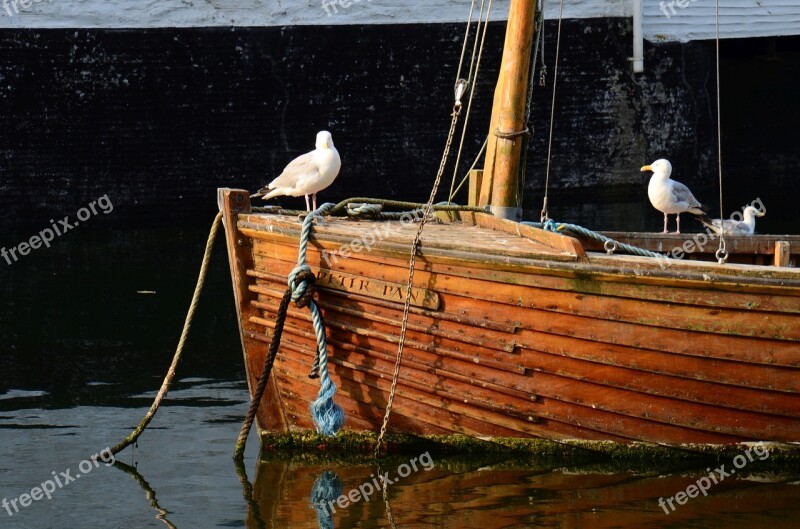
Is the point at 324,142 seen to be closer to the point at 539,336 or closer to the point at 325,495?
the point at 539,336

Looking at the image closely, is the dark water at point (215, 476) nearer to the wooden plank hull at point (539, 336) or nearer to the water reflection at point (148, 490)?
the water reflection at point (148, 490)

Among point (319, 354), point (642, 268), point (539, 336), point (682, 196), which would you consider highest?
point (682, 196)

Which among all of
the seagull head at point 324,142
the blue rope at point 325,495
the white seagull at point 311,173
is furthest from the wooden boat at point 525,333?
the seagull head at point 324,142

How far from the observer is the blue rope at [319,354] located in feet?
23.7

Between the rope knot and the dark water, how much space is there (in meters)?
0.98

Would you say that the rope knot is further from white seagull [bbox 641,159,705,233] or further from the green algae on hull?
white seagull [bbox 641,159,705,233]

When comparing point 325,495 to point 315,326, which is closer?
point 325,495

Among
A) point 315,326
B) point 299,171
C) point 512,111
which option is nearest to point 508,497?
point 315,326

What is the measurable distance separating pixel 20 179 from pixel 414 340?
11.6m

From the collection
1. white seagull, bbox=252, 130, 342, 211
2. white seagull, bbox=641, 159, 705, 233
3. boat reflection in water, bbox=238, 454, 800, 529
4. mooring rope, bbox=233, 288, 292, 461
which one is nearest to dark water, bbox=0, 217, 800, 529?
boat reflection in water, bbox=238, 454, 800, 529

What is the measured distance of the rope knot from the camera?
284 inches

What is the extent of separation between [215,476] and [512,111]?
2.95m

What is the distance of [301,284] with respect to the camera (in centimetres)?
Answer: 722

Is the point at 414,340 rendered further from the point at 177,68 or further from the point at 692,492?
the point at 177,68
